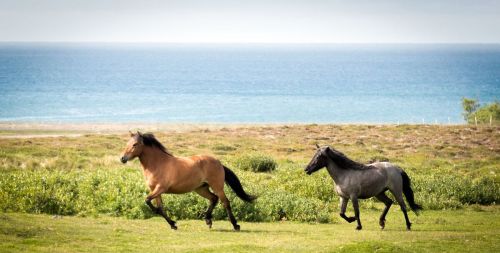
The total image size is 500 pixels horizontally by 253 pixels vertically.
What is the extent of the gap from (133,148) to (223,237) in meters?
3.49

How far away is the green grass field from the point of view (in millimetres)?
16188

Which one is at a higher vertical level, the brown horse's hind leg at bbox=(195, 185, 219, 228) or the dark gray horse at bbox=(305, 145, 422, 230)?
the dark gray horse at bbox=(305, 145, 422, 230)

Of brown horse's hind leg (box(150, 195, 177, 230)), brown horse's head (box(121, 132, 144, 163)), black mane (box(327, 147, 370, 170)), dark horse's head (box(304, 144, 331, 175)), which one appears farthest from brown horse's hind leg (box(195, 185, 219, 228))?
black mane (box(327, 147, 370, 170))

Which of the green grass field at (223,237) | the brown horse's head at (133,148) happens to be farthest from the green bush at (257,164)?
the brown horse's head at (133,148)

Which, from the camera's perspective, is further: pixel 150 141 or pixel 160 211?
pixel 150 141

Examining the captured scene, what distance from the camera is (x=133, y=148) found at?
1883cm

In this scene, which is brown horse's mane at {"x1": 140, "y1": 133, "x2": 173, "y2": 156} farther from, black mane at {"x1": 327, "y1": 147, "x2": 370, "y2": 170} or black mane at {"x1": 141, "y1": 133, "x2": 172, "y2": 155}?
black mane at {"x1": 327, "y1": 147, "x2": 370, "y2": 170}

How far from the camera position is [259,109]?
476 feet

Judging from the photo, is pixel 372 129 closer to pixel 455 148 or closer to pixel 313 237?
pixel 455 148

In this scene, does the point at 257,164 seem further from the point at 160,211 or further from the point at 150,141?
the point at 160,211

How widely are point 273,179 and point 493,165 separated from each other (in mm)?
17609

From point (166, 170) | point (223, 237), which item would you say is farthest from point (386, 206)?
point (166, 170)

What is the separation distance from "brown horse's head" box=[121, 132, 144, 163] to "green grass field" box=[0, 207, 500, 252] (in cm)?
204

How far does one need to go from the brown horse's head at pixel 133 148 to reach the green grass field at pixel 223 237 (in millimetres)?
2044
